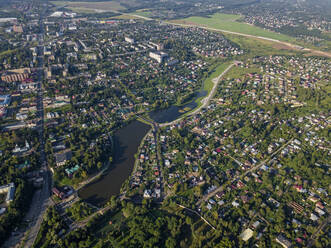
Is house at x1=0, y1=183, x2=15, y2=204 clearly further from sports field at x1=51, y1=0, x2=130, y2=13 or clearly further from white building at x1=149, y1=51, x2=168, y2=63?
sports field at x1=51, y1=0, x2=130, y2=13

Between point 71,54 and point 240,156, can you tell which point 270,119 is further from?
point 71,54

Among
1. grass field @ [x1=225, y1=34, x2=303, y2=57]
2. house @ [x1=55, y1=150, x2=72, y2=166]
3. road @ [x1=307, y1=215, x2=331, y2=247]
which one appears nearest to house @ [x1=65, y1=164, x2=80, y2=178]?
house @ [x1=55, y1=150, x2=72, y2=166]

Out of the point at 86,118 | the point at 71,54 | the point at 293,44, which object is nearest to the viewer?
the point at 86,118

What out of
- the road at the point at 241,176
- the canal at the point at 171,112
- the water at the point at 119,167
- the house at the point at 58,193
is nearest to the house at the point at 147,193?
the water at the point at 119,167

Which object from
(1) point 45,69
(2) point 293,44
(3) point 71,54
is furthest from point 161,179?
(2) point 293,44

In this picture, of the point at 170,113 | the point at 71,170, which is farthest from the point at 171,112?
the point at 71,170
